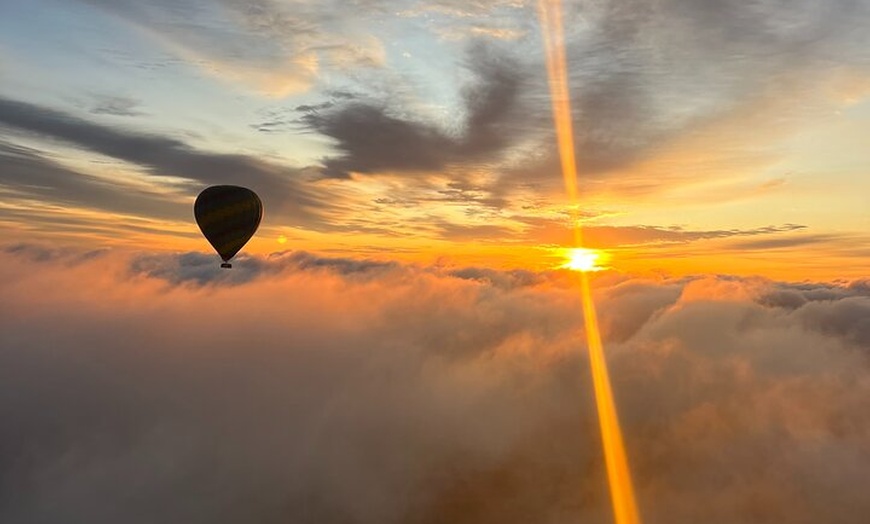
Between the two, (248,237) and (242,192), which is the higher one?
(242,192)
